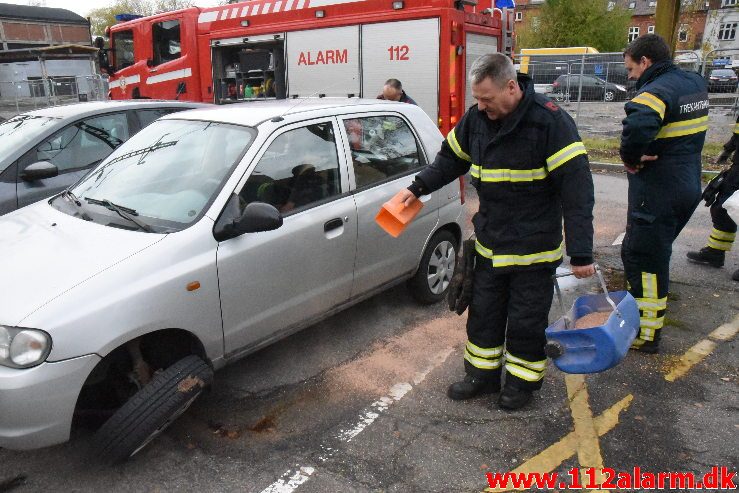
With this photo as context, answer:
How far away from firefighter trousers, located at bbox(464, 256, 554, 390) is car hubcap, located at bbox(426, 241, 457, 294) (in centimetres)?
121

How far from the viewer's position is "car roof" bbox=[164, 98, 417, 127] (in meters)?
3.54

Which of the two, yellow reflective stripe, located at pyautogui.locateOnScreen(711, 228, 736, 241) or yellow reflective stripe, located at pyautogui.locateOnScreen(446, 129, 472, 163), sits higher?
yellow reflective stripe, located at pyautogui.locateOnScreen(446, 129, 472, 163)

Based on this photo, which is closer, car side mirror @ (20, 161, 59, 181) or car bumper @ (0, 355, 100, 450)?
car bumper @ (0, 355, 100, 450)

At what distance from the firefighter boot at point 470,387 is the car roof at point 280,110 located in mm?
1895

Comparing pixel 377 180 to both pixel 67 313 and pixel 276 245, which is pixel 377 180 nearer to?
pixel 276 245

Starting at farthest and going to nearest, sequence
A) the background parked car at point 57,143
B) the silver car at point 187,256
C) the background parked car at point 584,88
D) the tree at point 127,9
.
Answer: the tree at point 127,9, the background parked car at point 584,88, the background parked car at point 57,143, the silver car at point 187,256

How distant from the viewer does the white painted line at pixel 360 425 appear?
8.77 ft

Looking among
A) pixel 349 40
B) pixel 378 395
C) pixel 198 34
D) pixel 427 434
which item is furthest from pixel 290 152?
pixel 198 34

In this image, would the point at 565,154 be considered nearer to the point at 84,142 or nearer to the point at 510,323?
the point at 510,323

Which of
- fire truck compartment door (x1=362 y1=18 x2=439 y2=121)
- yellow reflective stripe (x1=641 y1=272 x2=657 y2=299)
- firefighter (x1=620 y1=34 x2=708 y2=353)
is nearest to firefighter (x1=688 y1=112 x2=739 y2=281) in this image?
firefighter (x1=620 y1=34 x2=708 y2=353)

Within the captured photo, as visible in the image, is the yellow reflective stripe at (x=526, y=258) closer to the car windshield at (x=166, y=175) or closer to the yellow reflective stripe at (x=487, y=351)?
the yellow reflective stripe at (x=487, y=351)

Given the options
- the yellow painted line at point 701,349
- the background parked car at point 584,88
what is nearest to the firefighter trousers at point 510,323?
the yellow painted line at point 701,349

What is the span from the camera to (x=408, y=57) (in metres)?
7.84

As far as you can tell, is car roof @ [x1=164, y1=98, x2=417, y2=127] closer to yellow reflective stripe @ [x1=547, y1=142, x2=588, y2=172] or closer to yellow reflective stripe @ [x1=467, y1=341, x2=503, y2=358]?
yellow reflective stripe @ [x1=547, y1=142, x2=588, y2=172]
